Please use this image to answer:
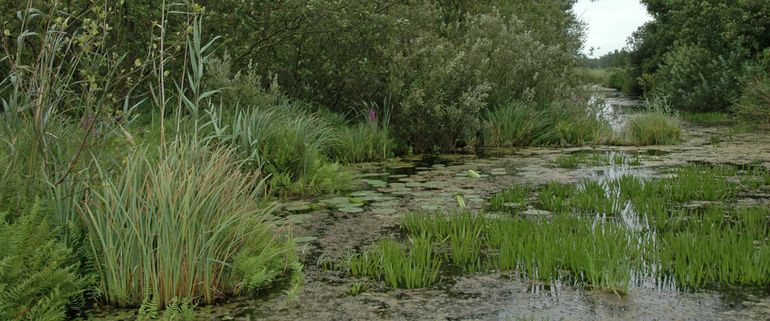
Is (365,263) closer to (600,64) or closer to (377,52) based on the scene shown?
(377,52)

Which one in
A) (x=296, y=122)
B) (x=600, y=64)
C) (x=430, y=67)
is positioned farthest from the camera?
(x=600, y=64)

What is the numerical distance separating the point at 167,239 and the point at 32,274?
0.63 m

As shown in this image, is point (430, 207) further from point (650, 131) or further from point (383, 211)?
point (650, 131)

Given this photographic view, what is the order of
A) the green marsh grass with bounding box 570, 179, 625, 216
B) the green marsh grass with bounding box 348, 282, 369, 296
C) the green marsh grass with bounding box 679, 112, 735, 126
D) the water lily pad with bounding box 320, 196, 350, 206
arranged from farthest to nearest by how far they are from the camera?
the green marsh grass with bounding box 679, 112, 735, 126 → the water lily pad with bounding box 320, 196, 350, 206 → the green marsh grass with bounding box 570, 179, 625, 216 → the green marsh grass with bounding box 348, 282, 369, 296

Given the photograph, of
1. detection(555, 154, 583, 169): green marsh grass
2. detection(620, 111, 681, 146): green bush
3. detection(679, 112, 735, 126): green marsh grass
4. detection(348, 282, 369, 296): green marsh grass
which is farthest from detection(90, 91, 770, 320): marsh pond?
detection(679, 112, 735, 126): green marsh grass

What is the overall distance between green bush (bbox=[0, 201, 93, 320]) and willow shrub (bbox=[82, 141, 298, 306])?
0.74 ft

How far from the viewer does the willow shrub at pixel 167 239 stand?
11.4 ft

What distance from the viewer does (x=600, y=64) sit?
3698 inches

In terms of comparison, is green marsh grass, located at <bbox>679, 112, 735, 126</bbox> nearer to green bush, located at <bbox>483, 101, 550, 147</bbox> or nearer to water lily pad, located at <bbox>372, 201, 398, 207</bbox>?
green bush, located at <bbox>483, 101, 550, 147</bbox>

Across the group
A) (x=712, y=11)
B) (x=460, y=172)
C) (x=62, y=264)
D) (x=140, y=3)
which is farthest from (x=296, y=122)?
(x=712, y=11)

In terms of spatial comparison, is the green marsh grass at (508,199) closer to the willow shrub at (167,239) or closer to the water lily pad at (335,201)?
the water lily pad at (335,201)

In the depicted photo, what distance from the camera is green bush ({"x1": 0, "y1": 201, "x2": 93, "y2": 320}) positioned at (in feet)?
9.79

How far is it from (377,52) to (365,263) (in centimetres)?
670

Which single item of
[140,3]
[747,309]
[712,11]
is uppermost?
[712,11]
